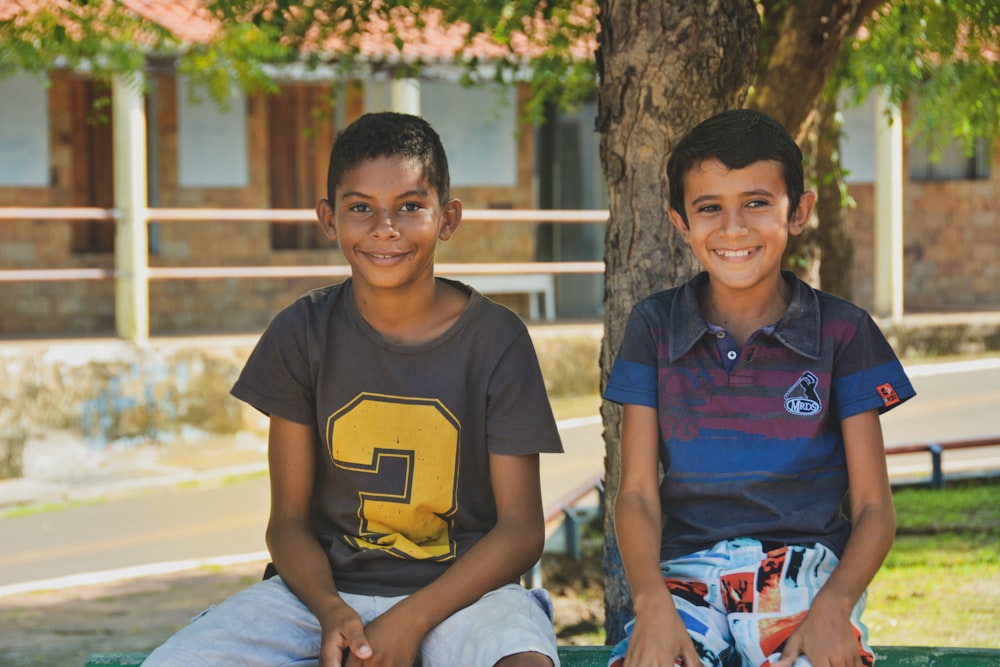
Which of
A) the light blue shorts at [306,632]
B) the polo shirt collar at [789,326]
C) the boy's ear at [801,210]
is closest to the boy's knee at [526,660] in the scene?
the light blue shorts at [306,632]

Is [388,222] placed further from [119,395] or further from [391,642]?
[119,395]

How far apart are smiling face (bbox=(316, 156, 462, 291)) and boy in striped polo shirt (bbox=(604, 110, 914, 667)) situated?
49cm

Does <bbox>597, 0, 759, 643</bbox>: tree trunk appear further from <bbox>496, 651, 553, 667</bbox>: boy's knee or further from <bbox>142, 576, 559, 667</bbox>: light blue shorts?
<bbox>496, 651, 553, 667</bbox>: boy's knee

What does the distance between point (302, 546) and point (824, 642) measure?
106 cm

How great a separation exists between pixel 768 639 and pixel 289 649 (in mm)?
926

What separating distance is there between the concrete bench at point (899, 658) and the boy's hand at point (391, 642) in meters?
0.38

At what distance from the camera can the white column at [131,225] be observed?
8.80 metres

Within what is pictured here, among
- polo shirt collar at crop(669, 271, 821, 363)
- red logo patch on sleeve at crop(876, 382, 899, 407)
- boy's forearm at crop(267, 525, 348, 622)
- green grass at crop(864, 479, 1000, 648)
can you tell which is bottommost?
green grass at crop(864, 479, 1000, 648)

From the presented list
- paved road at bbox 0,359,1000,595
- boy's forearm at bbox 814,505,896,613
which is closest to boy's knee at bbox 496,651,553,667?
boy's forearm at bbox 814,505,896,613

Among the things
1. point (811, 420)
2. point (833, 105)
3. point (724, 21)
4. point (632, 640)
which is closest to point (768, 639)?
point (632, 640)

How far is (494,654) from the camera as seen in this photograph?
244 centimetres

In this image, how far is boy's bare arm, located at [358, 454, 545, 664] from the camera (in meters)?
2.52

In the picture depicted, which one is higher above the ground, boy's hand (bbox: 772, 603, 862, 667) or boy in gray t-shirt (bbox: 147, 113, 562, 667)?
boy in gray t-shirt (bbox: 147, 113, 562, 667)

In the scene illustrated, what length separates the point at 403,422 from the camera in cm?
276
